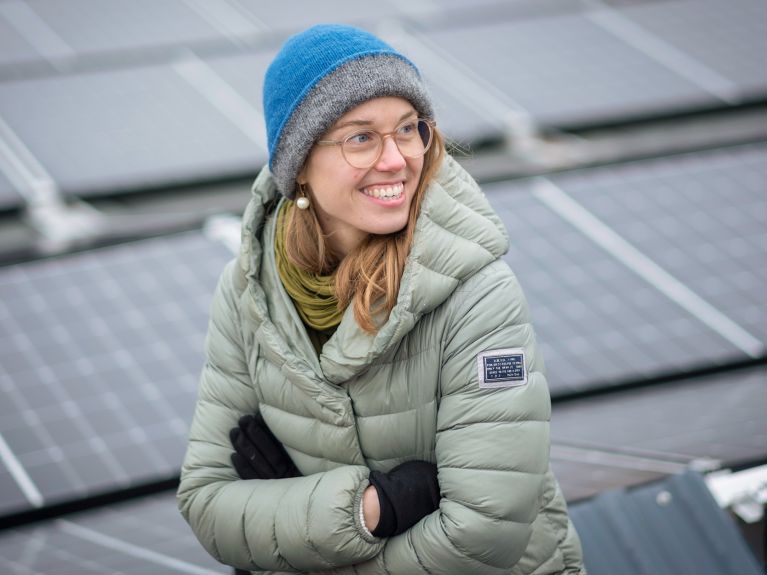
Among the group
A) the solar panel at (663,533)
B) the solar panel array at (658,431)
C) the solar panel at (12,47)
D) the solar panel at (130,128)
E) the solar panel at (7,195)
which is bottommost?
the solar panel at (663,533)

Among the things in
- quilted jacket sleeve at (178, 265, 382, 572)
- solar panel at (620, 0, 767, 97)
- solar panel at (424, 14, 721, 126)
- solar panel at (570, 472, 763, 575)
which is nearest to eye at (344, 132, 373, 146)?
quilted jacket sleeve at (178, 265, 382, 572)

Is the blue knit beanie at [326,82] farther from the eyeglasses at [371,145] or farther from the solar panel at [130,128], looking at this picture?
the solar panel at [130,128]

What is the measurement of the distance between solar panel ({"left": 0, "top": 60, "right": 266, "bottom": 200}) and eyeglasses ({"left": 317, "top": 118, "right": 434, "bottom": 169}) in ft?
10.2

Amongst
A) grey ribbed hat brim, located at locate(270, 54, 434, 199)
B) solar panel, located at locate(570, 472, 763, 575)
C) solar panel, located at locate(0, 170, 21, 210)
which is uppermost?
solar panel, located at locate(0, 170, 21, 210)

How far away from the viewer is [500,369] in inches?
78.7

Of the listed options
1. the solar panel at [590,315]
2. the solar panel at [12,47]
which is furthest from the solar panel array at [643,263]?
the solar panel at [12,47]

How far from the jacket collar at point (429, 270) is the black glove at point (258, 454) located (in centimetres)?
20

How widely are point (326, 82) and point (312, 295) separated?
1.40 ft

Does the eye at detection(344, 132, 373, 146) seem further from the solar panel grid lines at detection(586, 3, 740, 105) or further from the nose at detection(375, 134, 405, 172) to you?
the solar panel grid lines at detection(586, 3, 740, 105)

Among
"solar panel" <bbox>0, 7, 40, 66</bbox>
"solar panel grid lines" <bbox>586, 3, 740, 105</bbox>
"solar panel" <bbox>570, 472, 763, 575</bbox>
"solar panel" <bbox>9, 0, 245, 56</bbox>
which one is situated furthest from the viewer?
"solar panel" <bbox>9, 0, 245, 56</bbox>

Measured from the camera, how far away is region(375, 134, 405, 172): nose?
2.01 m

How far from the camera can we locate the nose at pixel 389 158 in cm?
201

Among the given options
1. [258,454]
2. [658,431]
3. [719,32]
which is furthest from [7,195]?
[719,32]

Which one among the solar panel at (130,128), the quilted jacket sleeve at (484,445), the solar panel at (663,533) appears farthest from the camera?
the solar panel at (130,128)
